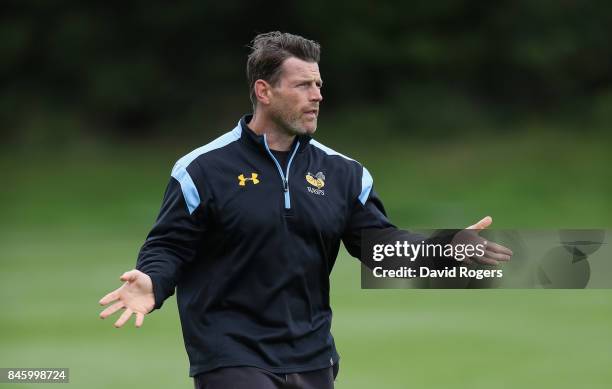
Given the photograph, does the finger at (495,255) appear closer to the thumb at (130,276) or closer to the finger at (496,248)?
the finger at (496,248)

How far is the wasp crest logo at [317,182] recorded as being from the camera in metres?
5.82

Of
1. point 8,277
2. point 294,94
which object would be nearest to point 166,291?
point 294,94

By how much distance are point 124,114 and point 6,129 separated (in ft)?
9.51

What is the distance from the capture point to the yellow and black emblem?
5828 mm

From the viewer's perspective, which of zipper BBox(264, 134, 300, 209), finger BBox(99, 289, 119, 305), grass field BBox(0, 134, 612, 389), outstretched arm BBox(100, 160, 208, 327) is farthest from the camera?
grass field BBox(0, 134, 612, 389)

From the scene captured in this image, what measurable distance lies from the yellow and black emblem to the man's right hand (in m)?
→ 0.85

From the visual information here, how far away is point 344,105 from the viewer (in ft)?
107

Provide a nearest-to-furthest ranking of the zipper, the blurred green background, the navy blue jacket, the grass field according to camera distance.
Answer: the navy blue jacket
the zipper
the grass field
the blurred green background

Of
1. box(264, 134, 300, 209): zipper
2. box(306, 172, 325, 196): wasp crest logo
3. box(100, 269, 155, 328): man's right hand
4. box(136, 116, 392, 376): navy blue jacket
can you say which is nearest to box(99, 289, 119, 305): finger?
box(100, 269, 155, 328): man's right hand

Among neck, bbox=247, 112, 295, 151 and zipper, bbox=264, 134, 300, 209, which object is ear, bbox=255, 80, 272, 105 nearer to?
neck, bbox=247, 112, 295, 151

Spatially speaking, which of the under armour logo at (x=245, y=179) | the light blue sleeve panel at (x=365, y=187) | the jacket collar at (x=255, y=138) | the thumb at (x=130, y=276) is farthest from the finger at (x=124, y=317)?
the light blue sleeve panel at (x=365, y=187)

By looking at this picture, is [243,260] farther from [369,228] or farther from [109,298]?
[369,228]

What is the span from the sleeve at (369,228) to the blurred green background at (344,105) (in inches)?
519

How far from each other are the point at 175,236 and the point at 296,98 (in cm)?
85
